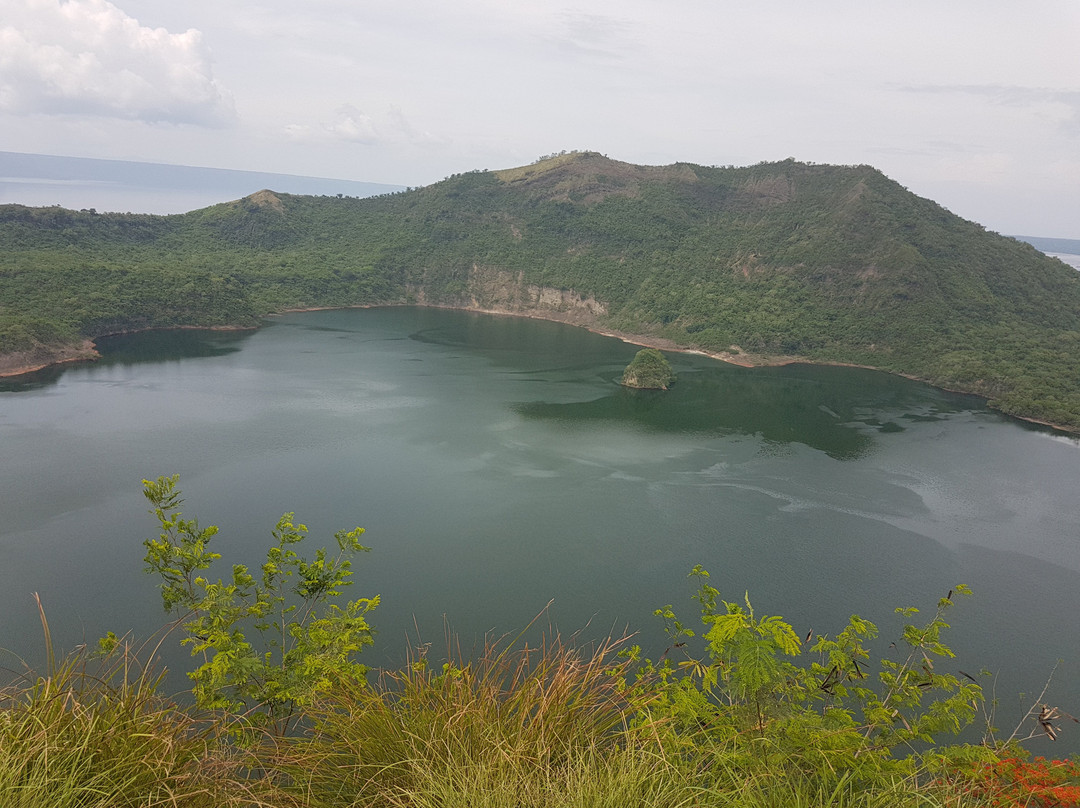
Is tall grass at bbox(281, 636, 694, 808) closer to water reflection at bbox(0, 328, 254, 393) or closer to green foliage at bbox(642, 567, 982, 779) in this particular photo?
green foliage at bbox(642, 567, 982, 779)

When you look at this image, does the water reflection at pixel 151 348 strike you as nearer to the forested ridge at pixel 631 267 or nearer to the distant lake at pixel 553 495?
the distant lake at pixel 553 495

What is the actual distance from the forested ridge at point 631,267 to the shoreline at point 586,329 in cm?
47

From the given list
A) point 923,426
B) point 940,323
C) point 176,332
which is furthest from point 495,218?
→ point 923,426

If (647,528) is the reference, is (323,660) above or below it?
above

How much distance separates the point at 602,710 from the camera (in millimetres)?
4465

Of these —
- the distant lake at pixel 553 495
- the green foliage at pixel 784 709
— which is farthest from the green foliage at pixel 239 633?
the distant lake at pixel 553 495

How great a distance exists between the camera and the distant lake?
19.5m

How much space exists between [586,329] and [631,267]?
12104mm

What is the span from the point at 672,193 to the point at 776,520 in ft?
245

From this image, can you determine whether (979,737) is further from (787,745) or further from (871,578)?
(787,745)

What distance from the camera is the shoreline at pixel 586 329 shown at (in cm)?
4400

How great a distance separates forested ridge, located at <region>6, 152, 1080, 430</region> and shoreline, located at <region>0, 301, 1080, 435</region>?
471 mm

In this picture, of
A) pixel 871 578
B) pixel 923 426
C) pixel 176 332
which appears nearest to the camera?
pixel 871 578

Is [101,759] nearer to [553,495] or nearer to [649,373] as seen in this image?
[553,495]
